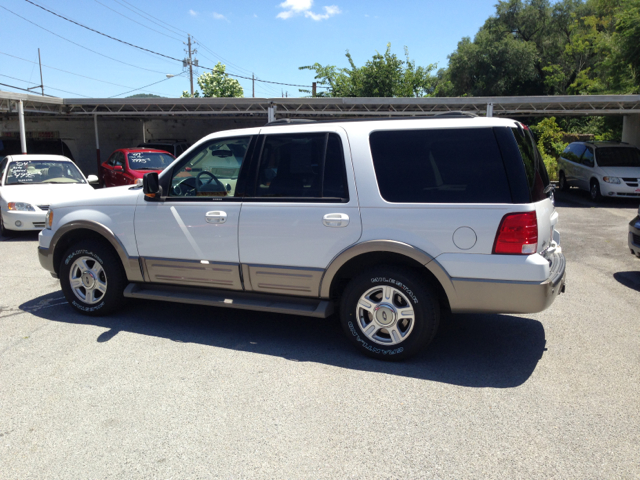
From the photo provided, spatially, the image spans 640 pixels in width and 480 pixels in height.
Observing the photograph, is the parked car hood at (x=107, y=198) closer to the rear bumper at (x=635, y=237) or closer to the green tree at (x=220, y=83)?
the rear bumper at (x=635, y=237)

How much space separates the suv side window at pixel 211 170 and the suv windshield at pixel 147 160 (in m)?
10.5

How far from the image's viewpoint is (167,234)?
5.07 m

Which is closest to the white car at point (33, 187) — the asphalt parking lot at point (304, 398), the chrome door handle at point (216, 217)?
the asphalt parking lot at point (304, 398)

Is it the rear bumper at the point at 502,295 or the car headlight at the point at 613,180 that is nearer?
the rear bumper at the point at 502,295

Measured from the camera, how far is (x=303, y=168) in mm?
4629

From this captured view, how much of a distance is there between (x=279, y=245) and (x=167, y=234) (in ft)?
3.99

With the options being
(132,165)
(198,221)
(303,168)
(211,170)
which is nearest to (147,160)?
(132,165)

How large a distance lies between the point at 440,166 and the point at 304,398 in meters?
2.07

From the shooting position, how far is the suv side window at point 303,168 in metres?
4.47

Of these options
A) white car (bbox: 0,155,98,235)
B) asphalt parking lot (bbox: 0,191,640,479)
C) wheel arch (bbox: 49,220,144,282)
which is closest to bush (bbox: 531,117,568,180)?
white car (bbox: 0,155,98,235)

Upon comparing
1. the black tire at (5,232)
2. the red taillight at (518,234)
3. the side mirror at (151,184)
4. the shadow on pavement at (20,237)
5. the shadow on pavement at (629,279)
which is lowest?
the shadow on pavement at (629,279)

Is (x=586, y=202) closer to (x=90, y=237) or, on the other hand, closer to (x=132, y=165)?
(x=132, y=165)

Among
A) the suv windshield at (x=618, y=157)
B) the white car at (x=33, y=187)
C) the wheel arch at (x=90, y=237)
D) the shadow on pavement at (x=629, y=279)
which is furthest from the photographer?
the suv windshield at (x=618, y=157)

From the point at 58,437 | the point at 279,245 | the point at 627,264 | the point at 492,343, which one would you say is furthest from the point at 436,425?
the point at 627,264
